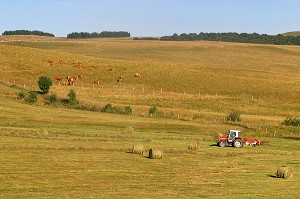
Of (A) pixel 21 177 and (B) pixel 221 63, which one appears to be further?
(B) pixel 221 63

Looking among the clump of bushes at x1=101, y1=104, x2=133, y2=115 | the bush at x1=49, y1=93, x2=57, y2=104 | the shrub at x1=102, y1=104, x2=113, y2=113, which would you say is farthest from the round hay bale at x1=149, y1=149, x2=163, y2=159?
the bush at x1=49, y1=93, x2=57, y2=104

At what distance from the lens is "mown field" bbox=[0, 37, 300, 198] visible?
26.3m

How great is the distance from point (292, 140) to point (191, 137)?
Result: 10.5 meters

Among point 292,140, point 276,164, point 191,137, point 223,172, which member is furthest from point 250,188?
point 292,140

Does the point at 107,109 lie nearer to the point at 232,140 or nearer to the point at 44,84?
the point at 44,84

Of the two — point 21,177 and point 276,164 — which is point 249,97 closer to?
point 276,164

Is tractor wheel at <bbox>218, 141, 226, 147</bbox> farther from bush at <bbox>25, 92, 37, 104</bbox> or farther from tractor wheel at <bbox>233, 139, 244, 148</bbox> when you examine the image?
bush at <bbox>25, 92, 37, 104</bbox>

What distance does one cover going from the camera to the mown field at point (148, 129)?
86.2 ft

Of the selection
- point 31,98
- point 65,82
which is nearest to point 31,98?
point 31,98

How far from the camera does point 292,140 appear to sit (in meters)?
52.7

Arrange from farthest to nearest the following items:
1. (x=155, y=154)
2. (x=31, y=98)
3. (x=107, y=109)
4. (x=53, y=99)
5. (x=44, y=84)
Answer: (x=44, y=84)
(x=53, y=99)
(x=31, y=98)
(x=107, y=109)
(x=155, y=154)

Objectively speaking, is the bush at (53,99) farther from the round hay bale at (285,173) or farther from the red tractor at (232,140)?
the round hay bale at (285,173)

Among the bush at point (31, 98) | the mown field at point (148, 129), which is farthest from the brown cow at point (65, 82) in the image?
the bush at point (31, 98)

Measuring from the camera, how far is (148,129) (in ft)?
174
